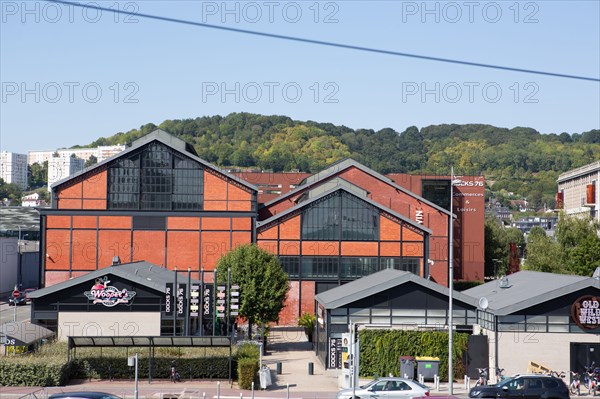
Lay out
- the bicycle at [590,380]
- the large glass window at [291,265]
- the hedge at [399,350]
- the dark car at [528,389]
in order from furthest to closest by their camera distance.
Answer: the large glass window at [291,265], the hedge at [399,350], the bicycle at [590,380], the dark car at [528,389]

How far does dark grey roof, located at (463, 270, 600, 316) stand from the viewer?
40500mm

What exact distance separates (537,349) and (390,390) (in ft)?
34.4

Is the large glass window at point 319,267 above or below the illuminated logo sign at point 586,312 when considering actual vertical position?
above

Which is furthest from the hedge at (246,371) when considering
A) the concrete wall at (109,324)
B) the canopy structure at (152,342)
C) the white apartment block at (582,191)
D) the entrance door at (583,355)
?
the white apartment block at (582,191)

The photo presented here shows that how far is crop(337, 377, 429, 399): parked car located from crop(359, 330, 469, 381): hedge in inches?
312

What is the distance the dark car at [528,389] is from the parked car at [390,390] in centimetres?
270

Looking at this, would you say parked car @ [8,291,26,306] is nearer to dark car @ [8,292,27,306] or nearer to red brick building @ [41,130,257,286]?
dark car @ [8,292,27,306]

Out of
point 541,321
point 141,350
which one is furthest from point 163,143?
point 541,321

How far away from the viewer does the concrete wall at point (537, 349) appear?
4053 centimetres

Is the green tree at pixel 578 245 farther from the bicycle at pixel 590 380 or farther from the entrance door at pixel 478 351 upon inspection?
the entrance door at pixel 478 351

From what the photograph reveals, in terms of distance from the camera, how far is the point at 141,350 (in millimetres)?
42188

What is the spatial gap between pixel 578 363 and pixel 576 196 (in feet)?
259

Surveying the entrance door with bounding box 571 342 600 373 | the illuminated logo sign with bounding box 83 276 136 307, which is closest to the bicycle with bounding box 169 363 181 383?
the illuminated logo sign with bounding box 83 276 136 307

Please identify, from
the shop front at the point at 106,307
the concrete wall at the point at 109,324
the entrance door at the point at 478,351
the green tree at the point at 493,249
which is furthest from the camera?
the green tree at the point at 493,249
